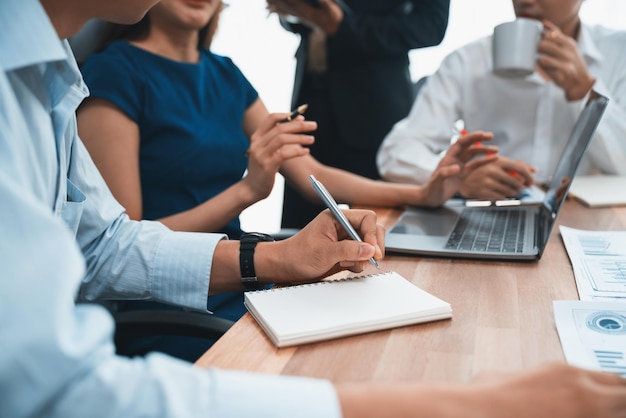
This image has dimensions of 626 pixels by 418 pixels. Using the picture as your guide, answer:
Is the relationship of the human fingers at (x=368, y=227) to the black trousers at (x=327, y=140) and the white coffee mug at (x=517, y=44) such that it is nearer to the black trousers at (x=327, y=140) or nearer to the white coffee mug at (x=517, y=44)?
the white coffee mug at (x=517, y=44)

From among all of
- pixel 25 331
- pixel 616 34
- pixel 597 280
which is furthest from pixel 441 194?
pixel 25 331

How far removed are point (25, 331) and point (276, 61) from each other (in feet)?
9.46

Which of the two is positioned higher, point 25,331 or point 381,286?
point 25,331

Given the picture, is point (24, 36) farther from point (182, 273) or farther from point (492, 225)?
point (492, 225)

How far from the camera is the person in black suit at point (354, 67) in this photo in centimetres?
207

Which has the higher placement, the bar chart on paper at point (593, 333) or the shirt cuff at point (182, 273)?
the bar chart on paper at point (593, 333)

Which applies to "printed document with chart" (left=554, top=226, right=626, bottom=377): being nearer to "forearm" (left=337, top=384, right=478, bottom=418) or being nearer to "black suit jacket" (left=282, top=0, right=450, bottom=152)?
"forearm" (left=337, top=384, right=478, bottom=418)

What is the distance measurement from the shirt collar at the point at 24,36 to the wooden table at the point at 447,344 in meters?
0.34

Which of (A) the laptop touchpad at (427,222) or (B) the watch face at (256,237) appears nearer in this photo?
(B) the watch face at (256,237)

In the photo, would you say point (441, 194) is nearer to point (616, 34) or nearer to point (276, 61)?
point (616, 34)

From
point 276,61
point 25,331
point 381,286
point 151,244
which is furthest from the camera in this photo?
point 276,61

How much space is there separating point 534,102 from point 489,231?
826mm

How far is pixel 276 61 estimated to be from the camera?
316 cm

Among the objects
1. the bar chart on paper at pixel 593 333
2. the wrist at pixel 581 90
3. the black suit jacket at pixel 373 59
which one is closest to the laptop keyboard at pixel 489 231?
the bar chart on paper at pixel 593 333
